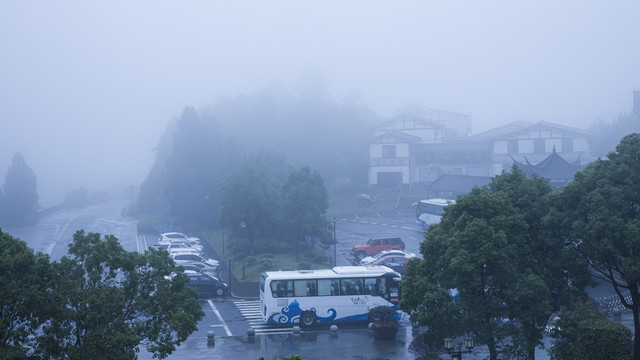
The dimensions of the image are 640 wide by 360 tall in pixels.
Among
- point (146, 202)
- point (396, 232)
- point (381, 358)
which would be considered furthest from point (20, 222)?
point (381, 358)

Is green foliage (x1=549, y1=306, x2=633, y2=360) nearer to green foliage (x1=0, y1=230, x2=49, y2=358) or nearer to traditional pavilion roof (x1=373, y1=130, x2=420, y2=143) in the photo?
green foliage (x1=0, y1=230, x2=49, y2=358)

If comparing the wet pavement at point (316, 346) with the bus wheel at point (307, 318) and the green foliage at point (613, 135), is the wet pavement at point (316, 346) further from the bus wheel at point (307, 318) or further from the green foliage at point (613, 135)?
the green foliage at point (613, 135)

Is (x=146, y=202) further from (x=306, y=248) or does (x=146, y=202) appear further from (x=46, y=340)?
(x=46, y=340)

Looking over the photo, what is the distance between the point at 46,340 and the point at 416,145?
210 feet

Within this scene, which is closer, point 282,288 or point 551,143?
point 282,288

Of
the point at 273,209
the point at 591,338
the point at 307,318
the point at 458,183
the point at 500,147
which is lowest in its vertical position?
the point at 307,318

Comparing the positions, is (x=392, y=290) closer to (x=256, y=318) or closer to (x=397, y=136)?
(x=256, y=318)

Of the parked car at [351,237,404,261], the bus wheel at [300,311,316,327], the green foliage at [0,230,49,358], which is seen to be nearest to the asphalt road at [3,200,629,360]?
the bus wheel at [300,311,316,327]

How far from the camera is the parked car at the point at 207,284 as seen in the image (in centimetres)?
2969

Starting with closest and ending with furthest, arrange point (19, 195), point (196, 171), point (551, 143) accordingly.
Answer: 1. point (196, 171)
2. point (19, 195)
3. point (551, 143)

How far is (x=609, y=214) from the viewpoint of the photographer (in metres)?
13.5

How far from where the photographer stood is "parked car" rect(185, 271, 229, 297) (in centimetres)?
2969

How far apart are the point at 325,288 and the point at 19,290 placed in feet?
44.3

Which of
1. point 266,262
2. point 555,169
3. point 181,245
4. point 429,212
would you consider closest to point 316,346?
point 266,262
